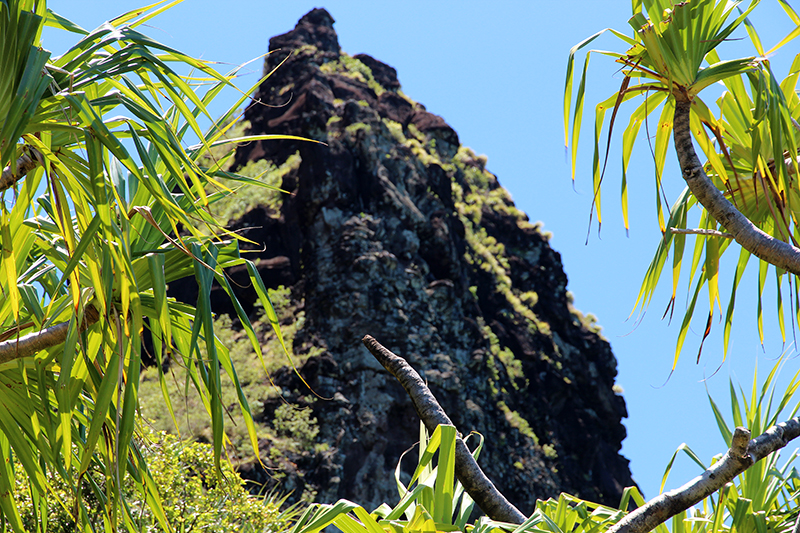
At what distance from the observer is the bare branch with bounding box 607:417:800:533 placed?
1.47 meters

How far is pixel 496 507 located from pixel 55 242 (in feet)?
5.17

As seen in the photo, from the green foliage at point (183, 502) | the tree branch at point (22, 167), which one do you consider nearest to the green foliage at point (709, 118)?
the tree branch at point (22, 167)

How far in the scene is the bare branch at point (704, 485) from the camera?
1.47 meters

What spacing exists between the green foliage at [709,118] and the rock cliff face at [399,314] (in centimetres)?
1107

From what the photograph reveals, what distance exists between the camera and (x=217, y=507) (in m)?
5.59

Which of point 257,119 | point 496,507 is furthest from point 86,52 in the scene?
point 257,119

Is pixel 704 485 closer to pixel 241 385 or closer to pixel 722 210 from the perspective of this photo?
pixel 722 210

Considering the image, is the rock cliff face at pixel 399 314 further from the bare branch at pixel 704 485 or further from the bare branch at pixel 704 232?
the bare branch at pixel 704 485

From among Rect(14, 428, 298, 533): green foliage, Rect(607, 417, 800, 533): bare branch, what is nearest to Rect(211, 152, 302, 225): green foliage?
Rect(14, 428, 298, 533): green foliage

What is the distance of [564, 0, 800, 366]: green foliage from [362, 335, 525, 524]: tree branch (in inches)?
33.9

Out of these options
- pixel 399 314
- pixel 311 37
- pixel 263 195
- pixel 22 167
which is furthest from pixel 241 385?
pixel 311 37

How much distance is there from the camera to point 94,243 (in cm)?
182

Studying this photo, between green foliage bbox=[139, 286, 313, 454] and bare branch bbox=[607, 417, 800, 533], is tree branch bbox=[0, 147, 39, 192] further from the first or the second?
green foliage bbox=[139, 286, 313, 454]

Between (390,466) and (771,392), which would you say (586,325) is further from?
(771,392)
